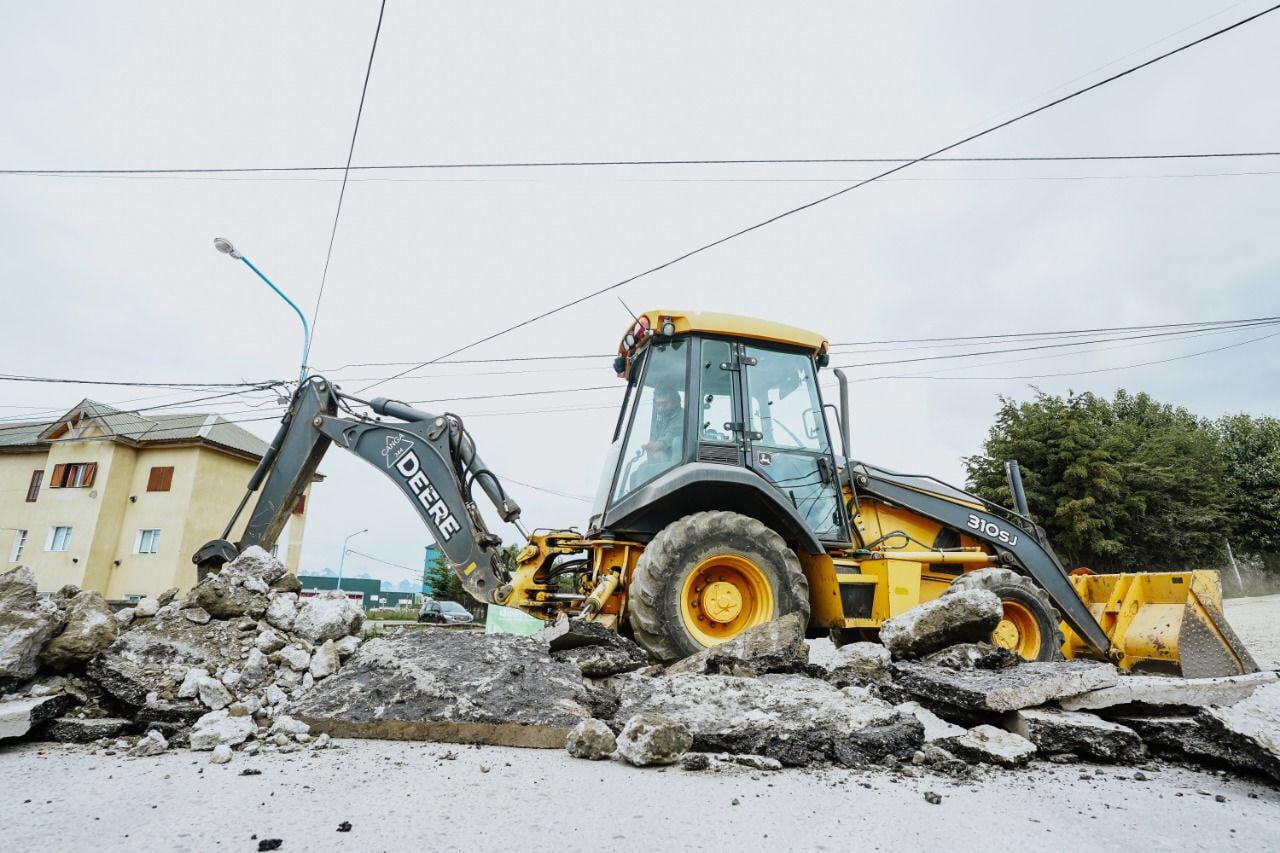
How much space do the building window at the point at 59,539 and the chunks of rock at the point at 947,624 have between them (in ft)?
76.4

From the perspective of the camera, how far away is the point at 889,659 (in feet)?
14.7

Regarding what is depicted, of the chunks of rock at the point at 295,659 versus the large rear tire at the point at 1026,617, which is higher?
the large rear tire at the point at 1026,617

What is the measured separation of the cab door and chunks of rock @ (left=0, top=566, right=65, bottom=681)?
13.7 feet

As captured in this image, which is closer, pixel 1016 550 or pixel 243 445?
pixel 1016 550

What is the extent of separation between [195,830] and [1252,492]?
3168 cm

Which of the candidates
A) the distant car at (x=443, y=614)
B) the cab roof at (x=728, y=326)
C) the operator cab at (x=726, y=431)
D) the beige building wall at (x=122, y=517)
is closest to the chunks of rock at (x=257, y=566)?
the operator cab at (x=726, y=431)

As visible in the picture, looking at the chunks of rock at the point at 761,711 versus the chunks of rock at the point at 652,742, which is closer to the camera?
the chunks of rock at the point at 652,742

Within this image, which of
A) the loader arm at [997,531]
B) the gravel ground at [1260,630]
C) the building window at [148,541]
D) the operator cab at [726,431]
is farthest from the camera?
the building window at [148,541]

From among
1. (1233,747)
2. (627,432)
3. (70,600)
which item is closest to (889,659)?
(1233,747)

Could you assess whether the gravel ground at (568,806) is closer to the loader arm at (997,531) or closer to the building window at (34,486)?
the loader arm at (997,531)

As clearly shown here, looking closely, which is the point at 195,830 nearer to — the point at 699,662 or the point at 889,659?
the point at 699,662

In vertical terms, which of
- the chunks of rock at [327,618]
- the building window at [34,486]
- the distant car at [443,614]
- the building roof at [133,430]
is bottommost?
the distant car at [443,614]

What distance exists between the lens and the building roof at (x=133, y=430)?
1989 centimetres

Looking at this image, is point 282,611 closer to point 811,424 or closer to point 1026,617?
point 811,424
